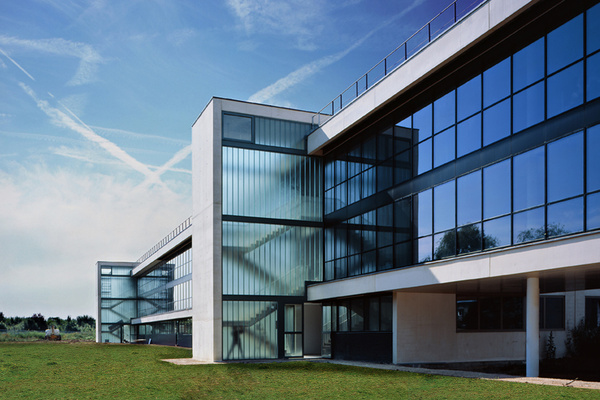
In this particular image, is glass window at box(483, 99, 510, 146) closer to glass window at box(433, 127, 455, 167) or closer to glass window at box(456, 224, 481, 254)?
glass window at box(433, 127, 455, 167)

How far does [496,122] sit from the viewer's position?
1920cm

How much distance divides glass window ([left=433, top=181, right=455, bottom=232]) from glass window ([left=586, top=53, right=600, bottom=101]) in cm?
611

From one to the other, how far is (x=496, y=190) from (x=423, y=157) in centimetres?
439

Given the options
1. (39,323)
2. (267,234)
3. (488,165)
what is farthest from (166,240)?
(39,323)

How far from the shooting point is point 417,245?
22656 millimetres

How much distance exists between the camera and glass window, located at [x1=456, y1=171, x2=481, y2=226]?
19.7 metres

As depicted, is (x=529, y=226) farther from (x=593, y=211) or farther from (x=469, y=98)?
(x=469, y=98)

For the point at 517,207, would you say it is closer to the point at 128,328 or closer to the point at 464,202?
the point at 464,202

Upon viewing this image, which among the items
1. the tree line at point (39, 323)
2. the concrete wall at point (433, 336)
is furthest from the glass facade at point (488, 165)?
the tree line at point (39, 323)

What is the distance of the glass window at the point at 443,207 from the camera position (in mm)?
20922

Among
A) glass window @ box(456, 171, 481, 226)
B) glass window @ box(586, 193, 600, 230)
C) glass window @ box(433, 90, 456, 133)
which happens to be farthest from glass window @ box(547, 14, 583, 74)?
glass window @ box(433, 90, 456, 133)

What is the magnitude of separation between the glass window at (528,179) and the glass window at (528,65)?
7.14 feet

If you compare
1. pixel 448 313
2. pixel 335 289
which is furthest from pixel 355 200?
pixel 448 313

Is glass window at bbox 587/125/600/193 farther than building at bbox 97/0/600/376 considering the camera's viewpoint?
No
